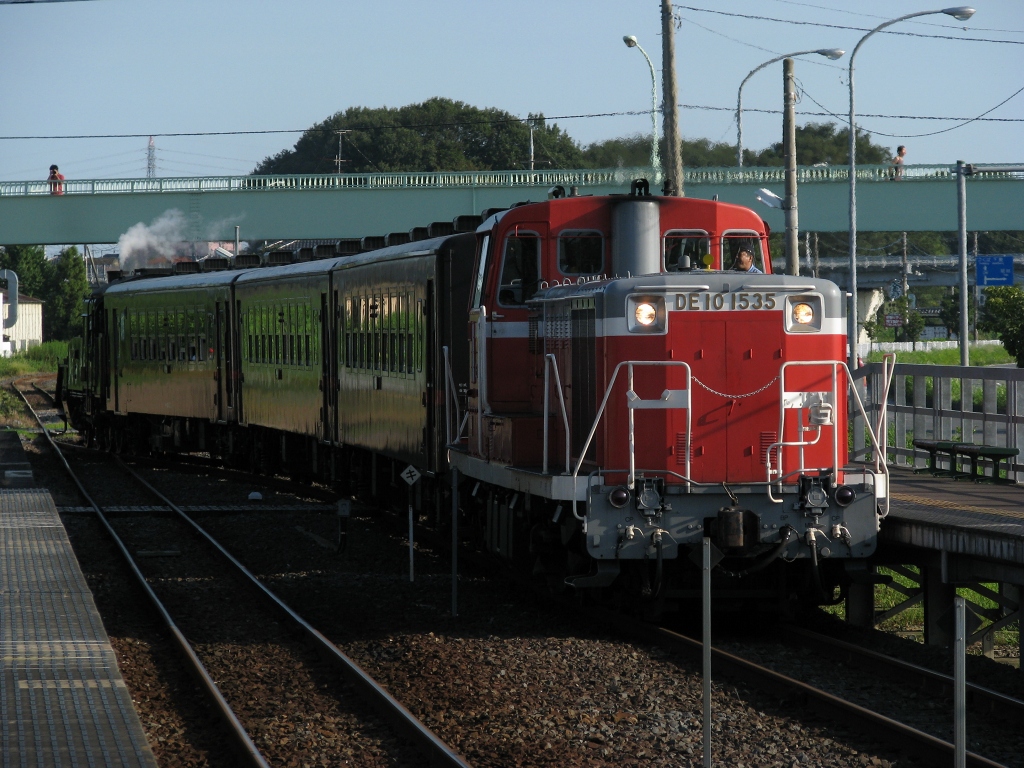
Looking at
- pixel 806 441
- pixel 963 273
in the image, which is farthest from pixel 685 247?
pixel 963 273

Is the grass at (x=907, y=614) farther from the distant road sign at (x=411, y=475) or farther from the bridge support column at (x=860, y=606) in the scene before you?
the distant road sign at (x=411, y=475)

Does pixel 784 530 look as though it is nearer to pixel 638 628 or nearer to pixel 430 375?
pixel 638 628

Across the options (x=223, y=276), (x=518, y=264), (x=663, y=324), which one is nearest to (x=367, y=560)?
(x=518, y=264)

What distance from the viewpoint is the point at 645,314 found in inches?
393

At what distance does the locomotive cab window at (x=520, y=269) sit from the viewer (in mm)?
11461

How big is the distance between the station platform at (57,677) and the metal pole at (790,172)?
1020 cm

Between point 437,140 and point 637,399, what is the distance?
9024cm

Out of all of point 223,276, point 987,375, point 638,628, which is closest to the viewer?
point 638,628

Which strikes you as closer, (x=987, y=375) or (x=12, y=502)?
(x=987, y=375)

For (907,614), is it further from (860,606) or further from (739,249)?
(739,249)

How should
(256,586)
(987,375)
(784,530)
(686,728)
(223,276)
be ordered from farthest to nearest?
(223,276) → (987,375) → (256,586) → (784,530) → (686,728)

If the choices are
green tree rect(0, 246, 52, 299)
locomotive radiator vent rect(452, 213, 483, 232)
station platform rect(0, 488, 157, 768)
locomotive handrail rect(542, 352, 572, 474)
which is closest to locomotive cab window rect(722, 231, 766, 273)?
locomotive handrail rect(542, 352, 572, 474)

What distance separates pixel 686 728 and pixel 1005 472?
752 cm

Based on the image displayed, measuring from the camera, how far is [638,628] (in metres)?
10.5
